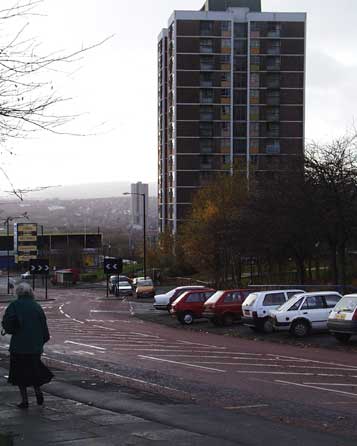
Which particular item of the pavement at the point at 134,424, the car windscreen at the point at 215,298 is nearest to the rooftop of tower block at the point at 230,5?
the car windscreen at the point at 215,298

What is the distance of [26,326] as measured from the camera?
1113 centimetres

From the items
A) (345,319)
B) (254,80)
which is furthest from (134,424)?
(254,80)

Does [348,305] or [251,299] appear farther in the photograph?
[251,299]

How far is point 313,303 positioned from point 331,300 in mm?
759

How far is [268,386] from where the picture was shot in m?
15.9

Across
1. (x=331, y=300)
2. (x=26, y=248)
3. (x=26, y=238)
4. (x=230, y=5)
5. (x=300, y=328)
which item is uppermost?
(x=230, y=5)

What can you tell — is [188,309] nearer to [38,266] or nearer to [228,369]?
[228,369]

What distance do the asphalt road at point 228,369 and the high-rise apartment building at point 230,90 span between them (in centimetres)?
7745

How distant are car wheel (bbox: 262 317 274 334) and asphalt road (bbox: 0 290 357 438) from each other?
4.20 feet

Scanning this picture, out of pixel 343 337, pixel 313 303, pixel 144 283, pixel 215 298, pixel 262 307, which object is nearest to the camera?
pixel 343 337

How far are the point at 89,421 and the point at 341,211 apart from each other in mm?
31357

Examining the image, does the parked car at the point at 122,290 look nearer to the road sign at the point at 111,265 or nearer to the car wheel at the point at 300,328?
the road sign at the point at 111,265

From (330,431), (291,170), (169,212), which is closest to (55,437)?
(330,431)

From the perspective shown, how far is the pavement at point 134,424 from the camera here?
350 inches
